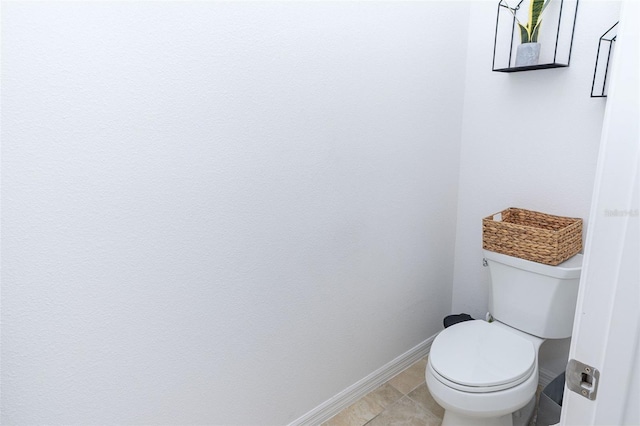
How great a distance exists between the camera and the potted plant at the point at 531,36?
63.8 inches

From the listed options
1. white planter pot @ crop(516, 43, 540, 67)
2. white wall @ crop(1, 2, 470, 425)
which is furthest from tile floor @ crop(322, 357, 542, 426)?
white planter pot @ crop(516, 43, 540, 67)

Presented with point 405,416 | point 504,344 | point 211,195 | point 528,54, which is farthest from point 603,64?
point 405,416

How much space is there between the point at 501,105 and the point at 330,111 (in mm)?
924

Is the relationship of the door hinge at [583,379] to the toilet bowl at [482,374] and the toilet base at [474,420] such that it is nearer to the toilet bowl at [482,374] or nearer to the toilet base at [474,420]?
the toilet bowl at [482,374]

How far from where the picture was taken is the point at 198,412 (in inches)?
52.2

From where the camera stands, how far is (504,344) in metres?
1.58

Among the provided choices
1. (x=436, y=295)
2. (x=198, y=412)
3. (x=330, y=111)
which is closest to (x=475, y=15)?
(x=330, y=111)

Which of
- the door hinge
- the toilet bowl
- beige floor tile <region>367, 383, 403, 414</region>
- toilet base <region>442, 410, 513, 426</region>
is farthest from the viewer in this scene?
beige floor tile <region>367, 383, 403, 414</region>

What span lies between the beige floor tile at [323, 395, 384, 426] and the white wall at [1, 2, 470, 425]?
124 millimetres

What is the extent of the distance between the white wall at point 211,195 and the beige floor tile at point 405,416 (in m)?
0.20

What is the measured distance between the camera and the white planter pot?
65.0 inches

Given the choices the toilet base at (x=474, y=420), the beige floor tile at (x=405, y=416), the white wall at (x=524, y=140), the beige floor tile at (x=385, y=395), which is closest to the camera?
the toilet base at (x=474, y=420)

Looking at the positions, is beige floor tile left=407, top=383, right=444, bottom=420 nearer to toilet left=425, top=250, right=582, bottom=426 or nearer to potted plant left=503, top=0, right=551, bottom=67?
toilet left=425, top=250, right=582, bottom=426

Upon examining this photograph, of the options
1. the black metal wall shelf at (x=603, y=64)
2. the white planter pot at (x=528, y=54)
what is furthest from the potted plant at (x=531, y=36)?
the black metal wall shelf at (x=603, y=64)
